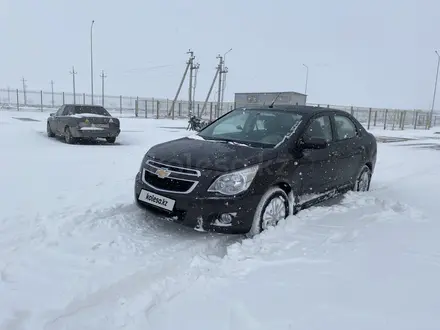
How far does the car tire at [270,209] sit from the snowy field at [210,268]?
107 millimetres

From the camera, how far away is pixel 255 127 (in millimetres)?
4957

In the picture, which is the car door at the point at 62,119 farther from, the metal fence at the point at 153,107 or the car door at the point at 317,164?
the metal fence at the point at 153,107

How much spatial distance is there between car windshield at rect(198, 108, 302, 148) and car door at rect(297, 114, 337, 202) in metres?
0.28

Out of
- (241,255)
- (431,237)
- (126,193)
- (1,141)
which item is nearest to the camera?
(241,255)

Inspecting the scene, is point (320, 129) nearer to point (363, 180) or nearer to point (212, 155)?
point (363, 180)

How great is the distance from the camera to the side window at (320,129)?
4.77 metres

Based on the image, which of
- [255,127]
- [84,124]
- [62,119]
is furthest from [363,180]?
[62,119]

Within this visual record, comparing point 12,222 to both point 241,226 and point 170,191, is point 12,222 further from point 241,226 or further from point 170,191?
point 241,226

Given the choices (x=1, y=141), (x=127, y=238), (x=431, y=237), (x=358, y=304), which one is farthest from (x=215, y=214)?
(x=1, y=141)

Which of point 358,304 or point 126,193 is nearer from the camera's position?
point 358,304

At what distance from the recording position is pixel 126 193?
5.70 metres

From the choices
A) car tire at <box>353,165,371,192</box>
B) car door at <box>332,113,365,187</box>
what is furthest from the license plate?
car tire at <box>353,165,371,192</box>

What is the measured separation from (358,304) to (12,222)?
371 cm

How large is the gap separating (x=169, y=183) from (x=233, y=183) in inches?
27.0
